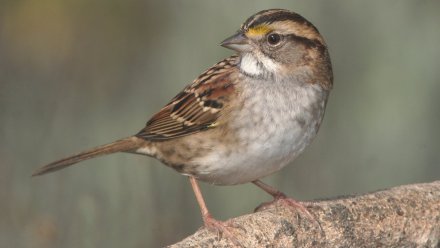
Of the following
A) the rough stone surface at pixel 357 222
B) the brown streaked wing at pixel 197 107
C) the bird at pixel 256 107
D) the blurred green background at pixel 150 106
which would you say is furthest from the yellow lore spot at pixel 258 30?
the blurred green background at pixel 150 106

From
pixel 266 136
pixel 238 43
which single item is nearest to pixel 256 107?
pixel 266 136

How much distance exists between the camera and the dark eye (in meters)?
4.95

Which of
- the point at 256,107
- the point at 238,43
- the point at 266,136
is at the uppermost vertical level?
the point at 238,43

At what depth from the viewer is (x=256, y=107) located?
4.83m

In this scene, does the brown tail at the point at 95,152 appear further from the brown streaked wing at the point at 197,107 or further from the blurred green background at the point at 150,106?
the blurred green background at the point at 150,106

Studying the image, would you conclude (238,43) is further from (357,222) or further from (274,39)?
(357,222)

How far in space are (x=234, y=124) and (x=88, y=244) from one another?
3.47 feet

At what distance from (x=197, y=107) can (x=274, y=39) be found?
0.46 m

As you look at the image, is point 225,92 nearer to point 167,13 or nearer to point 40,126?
point 40,126

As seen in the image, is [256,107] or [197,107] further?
[197,107]

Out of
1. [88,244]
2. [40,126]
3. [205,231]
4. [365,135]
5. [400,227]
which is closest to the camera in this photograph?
[205,231]

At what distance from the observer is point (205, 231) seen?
13.2ft

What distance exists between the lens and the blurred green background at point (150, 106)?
5.68 meters

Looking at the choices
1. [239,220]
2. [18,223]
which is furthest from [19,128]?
[239,220]
